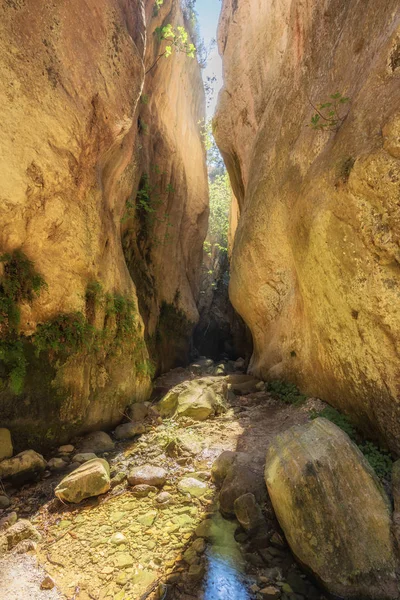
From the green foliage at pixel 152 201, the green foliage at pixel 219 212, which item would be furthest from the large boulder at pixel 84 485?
the green foliage at pixel 219 212

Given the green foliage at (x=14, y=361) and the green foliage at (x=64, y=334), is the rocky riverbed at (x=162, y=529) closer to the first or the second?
the green foliage at (x=14, y=361)

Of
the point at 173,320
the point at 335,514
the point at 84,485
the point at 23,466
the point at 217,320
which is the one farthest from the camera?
the point at 217,320

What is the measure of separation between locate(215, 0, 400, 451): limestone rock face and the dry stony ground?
2.14m

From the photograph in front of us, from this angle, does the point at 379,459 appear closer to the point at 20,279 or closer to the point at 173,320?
the point at 20,279

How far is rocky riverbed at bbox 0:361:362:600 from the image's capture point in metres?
3.23

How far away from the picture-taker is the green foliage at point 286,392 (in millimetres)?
7387

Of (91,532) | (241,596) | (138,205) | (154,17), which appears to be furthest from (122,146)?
(241,596)

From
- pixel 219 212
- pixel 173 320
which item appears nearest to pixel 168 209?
pixel 173 320

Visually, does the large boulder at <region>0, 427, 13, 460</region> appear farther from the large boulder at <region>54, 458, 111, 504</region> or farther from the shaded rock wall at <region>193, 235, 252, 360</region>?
the shaded rock wall at <region>193, 235, 252, 360</region>

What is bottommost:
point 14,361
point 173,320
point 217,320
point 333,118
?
point 14,361

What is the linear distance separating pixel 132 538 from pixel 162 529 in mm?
369

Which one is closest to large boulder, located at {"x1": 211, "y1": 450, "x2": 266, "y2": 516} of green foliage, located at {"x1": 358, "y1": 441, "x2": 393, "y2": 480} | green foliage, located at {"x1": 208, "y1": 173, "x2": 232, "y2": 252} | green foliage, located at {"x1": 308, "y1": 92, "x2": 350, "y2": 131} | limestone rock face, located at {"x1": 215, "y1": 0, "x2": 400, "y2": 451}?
green foliage, located at {"x1": 358, "y1": 441, "x2": 393, "y2": 480}

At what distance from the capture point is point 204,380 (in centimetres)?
888

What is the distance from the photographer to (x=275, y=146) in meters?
8.59
